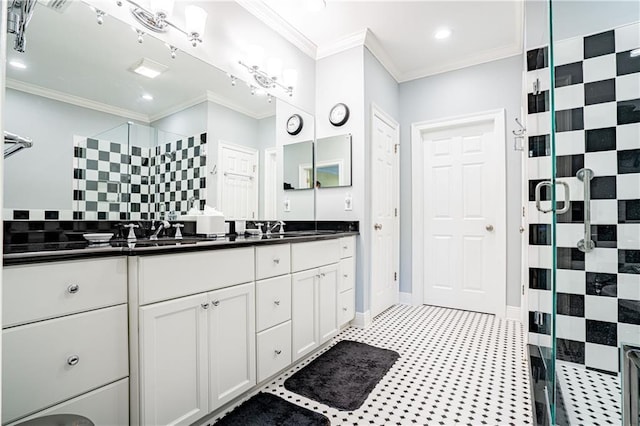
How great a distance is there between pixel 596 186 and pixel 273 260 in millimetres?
2007

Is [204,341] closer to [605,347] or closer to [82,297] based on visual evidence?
[82,297]

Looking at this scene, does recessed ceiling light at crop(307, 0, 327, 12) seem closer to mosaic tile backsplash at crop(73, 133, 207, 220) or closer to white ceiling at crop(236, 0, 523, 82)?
white ceiling at crop(236, 0, 523, 82)

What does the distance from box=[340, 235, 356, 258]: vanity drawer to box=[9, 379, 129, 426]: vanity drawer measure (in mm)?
1694

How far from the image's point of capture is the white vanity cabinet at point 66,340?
94 cm

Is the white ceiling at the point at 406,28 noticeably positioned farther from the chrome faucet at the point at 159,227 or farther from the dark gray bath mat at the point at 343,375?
the dark gray bath mat at the point at 343,375

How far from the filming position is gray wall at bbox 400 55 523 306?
9.66 ft

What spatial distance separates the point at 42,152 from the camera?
138 cm

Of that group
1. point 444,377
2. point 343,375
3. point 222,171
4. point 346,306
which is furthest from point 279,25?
point 444,377

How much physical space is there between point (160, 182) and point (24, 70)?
742mm

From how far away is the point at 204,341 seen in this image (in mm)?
1393

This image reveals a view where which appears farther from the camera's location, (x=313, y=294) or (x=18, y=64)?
(x=313, y=294)

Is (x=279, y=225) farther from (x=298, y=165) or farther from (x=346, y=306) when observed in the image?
(x=346, y=306)

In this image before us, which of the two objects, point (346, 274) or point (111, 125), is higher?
point (111, 125)

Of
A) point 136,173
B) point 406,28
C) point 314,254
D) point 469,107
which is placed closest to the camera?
point 136,173
